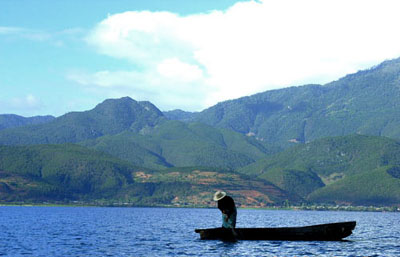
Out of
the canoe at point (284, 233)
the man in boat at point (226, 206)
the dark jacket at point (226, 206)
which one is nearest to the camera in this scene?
the man in boat at point (226, 206)

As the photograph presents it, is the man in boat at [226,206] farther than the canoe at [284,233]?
No

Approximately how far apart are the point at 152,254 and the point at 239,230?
16353mm

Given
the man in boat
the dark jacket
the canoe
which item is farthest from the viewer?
the canoe

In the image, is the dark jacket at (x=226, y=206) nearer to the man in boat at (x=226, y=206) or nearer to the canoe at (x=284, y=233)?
the man in boat at (x=226, y=206)

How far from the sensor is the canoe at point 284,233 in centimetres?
10006

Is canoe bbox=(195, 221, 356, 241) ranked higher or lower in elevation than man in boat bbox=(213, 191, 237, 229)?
lower

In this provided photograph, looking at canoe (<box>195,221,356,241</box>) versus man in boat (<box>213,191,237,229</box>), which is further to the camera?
canoe (<box>195,221,356,241</box>)

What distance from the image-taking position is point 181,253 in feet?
308

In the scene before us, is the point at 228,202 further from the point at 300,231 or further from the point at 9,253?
the point at 9,253

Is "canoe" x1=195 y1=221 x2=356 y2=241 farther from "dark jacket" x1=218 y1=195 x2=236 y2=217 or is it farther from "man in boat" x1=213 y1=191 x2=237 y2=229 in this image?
"dark jacket" x1=218 y1=195 x2=236 y2=217

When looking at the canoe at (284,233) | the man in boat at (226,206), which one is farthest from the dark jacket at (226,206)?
the canoe at (284,233)

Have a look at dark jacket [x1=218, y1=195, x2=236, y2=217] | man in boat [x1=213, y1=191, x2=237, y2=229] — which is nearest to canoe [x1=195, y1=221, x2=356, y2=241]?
man in boat [x1=213, y1=191, x2=237, y2=229]

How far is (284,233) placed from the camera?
101 meters

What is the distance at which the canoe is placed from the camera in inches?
3939
